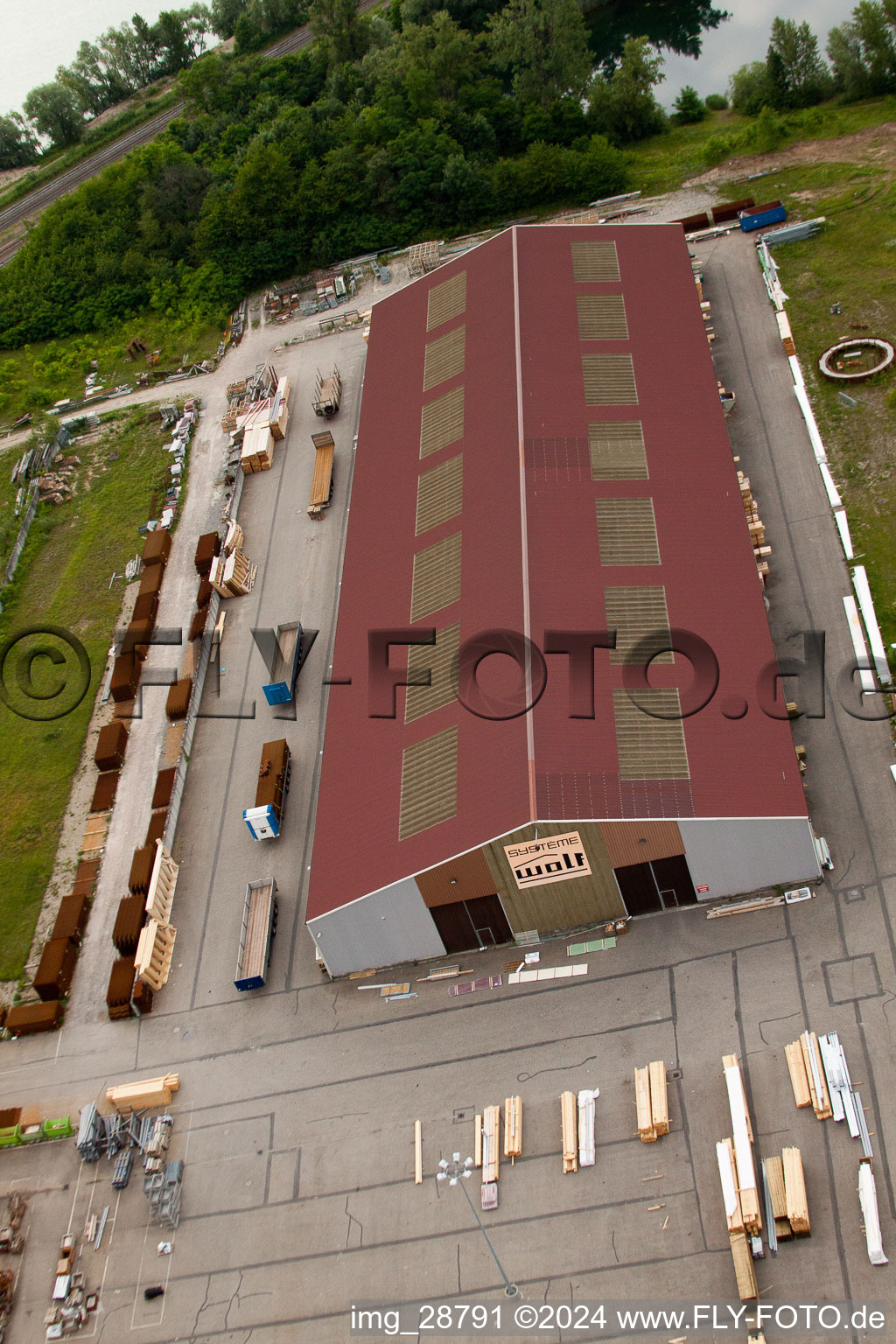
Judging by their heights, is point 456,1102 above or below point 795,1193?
above

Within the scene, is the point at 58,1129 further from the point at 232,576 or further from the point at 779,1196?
the point at 232,576

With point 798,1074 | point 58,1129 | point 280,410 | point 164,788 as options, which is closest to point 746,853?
point 798,1074

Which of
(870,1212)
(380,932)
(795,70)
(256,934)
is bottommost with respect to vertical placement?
(870,1212)

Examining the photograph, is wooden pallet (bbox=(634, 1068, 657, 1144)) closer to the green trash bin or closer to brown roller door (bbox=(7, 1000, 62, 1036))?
the green trash bin

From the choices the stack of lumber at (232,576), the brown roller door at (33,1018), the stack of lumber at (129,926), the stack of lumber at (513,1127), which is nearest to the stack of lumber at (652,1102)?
the stack of lumber at (513,1127)

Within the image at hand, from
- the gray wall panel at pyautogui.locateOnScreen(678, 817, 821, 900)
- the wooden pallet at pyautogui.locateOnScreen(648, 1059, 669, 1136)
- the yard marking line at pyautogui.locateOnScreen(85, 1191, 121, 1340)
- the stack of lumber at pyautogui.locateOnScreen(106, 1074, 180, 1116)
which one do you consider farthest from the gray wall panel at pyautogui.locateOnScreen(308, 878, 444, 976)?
the yard marking line at pyautogui.locateOnScreen(85, 1191, 121, 1340)

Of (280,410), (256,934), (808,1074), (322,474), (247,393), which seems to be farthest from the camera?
(247,393)

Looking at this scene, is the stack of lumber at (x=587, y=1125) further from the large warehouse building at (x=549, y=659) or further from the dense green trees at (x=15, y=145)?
the dense green trees at (x=15, y=145)
